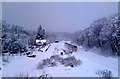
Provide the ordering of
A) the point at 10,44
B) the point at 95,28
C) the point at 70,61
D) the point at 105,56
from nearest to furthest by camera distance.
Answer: the point at 70,61 → the point at 105,56 → the point at 10,44 → the point at 95,28

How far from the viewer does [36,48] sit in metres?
21.6

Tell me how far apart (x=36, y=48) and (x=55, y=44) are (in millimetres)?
6292

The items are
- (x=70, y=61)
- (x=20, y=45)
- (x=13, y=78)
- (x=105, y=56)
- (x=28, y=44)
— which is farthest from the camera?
(x=28, y=44)

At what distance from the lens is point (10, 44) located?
20516 millimetres

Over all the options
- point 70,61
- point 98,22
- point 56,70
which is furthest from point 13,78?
point 98,22

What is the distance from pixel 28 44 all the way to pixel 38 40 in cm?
159

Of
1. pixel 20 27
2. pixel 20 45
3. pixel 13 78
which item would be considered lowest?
pixel 13 78

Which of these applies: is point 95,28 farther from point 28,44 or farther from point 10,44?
point 10,44

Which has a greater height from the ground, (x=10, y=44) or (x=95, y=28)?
(x=95, y=28)

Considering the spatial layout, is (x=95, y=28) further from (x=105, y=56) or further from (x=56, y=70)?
(x=56, y=70)

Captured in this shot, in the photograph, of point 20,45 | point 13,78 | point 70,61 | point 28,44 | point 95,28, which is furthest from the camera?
point 95,28

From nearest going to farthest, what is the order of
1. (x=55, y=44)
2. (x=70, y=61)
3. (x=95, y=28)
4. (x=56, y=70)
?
(x=56, y=70), (x=70, y=61), (x=95, y=28), (x=55, y=44)

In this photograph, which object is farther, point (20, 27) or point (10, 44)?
point (20, 27)

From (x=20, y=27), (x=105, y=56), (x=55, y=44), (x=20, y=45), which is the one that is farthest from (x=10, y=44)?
(x=105, y=56)
